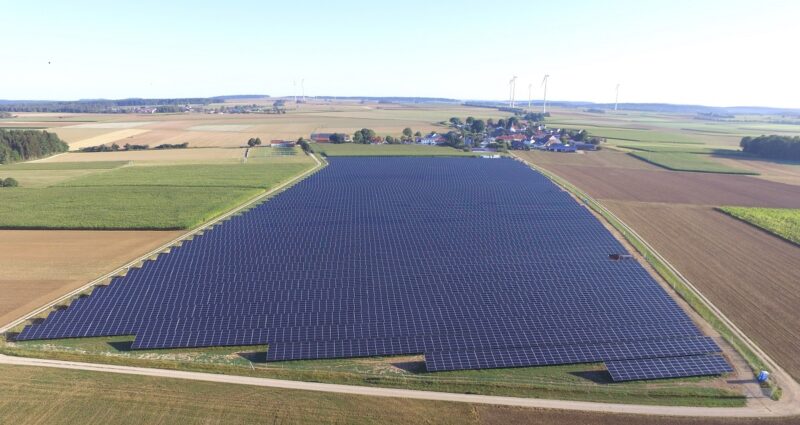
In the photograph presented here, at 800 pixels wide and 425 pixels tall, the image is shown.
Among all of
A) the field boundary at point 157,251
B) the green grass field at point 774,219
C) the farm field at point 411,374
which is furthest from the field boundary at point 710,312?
the field boundary at point 157,251

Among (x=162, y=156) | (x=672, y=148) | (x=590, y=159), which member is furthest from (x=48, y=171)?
(x=672, y=148)

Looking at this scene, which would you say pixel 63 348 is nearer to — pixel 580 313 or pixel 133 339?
pixel 133 339

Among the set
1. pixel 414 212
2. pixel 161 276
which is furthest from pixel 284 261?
pixel 414 212

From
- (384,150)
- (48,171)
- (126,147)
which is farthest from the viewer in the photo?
(126,147)

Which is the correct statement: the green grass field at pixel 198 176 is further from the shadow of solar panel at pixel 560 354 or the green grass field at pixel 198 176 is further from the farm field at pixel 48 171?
the shadow of solar panel at pixel 560 354

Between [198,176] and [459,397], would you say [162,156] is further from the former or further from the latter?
[459,397]

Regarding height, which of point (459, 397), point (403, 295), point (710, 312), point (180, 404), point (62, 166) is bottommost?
point (459, 397)
